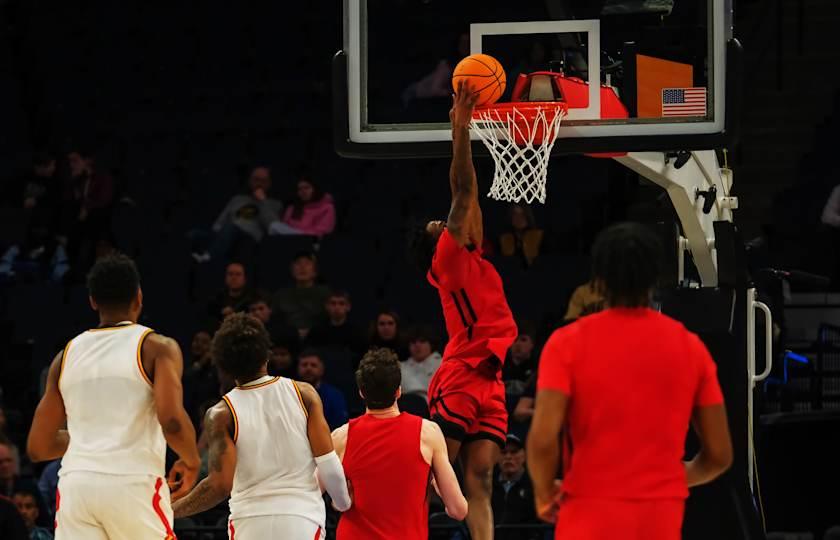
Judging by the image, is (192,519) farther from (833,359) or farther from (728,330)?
(833,359)

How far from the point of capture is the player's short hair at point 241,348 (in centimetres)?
565

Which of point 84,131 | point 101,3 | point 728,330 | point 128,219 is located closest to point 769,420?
point 728,330

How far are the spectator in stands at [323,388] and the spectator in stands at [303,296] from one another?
45.3 inches

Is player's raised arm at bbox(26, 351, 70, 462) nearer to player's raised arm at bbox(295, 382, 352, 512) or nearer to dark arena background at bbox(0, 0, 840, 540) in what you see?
player's raised arm at bbox(295, 382, 352, 512)

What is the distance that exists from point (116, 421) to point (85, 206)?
Answer: 9.29m

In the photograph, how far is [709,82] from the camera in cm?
658

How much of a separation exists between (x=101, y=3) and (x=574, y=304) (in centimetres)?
872

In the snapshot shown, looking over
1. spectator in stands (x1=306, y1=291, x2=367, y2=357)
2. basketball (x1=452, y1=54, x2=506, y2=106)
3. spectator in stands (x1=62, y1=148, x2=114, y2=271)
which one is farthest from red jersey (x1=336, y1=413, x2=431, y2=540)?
spectator in stands (x1=62, y1=148, x2=114, y2=271)

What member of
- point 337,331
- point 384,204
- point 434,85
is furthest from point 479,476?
point 434,85

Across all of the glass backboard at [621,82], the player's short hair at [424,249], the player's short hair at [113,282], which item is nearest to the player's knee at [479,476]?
the player's short hair at [424,249]

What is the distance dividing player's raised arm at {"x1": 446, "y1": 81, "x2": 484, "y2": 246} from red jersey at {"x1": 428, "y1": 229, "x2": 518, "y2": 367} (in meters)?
0.17

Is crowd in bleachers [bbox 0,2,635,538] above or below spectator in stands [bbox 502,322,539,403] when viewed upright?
above

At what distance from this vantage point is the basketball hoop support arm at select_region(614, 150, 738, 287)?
7102 mm

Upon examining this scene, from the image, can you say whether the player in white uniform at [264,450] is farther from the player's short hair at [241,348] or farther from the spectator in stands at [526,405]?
the spectator in stands at [526,405]
